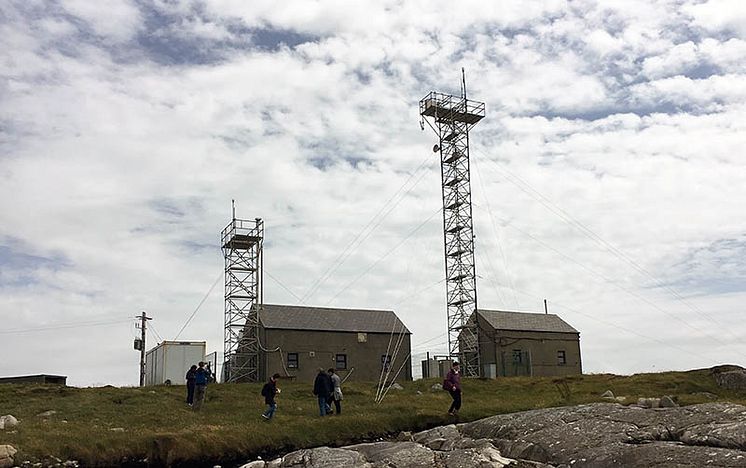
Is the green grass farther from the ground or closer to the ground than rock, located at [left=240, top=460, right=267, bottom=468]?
farther from the ground

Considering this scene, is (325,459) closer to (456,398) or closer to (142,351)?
(456,398)

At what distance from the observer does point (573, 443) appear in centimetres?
2086

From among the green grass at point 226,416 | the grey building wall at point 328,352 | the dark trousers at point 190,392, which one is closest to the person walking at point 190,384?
the dark trousers at point 190,392

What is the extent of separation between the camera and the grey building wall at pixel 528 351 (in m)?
64.0

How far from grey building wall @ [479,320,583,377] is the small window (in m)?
15.6

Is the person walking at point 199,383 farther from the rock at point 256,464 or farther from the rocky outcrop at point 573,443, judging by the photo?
→ the rocky outcrop at point 573,443

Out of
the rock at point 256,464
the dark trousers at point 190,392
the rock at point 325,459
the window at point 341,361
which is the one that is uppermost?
the window at point 341,361

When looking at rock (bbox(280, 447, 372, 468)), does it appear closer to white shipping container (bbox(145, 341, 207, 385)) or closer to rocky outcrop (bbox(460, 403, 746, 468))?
rocky outcrop (bbox(460, 403, 746, 468))

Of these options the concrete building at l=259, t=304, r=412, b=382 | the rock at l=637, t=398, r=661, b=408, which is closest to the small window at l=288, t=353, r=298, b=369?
the concrete building at l=259, t=304, r=412, b=382

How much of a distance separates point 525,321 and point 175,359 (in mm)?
30303

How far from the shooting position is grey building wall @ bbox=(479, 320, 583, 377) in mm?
64000

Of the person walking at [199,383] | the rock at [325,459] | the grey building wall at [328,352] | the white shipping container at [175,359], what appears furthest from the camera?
the grey building wall at [328,352]

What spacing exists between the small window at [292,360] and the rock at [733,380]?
98.3 feet

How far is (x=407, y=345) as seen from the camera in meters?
65.6
